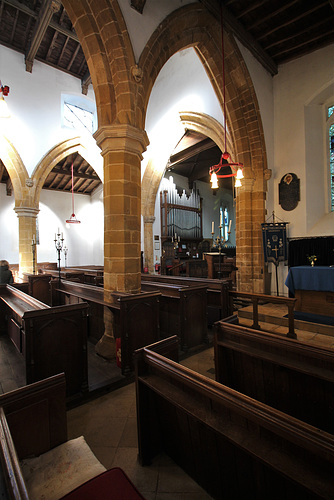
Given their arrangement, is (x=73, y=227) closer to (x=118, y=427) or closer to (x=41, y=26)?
(x=41, y=26)

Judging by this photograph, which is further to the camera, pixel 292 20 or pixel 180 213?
pixel 180 213

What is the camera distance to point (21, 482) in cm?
82

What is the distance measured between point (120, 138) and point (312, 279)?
431cm

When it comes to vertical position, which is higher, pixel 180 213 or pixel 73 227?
pixel 180 213

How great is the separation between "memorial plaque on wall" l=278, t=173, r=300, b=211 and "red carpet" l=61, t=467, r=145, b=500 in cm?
698

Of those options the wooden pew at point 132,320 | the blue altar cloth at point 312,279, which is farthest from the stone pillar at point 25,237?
the blue altar cloth at point 312,279

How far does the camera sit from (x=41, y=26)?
23.7 ft

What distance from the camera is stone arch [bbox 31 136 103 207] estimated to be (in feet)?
30.5

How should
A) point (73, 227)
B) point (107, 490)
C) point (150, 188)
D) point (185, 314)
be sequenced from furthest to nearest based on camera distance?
1. point (73, 227)
2. point (150, 188)
3. point (185, 314)
4. point (107, 490)

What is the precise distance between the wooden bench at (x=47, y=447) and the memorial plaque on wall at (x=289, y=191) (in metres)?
6.85

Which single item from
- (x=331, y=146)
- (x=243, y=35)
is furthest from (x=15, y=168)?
(x=331, y=146)

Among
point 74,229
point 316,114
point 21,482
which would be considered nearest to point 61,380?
point 21,482

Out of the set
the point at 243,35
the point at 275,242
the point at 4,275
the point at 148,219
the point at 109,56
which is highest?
the point at 243,35

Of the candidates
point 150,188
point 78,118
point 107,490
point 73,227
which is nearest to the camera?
point 107,490
